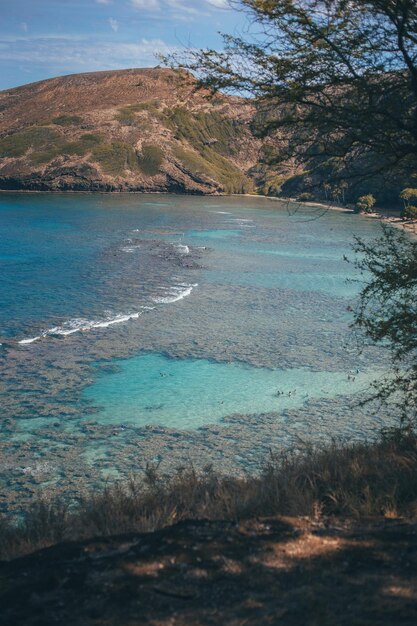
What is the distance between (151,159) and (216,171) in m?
18.4

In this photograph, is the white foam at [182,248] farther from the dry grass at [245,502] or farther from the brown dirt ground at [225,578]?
the brown dirt ground at [225,578]

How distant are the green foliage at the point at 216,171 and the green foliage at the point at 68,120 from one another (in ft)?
66.1

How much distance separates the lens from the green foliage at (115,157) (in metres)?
111

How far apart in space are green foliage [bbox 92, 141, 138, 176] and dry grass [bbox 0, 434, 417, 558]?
105 metres

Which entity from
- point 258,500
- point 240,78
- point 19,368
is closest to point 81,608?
point 258,500

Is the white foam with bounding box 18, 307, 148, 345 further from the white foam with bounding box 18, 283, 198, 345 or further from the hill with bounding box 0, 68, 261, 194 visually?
the hill with bounding box 0, 68, 261, 194

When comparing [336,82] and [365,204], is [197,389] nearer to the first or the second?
[336,82]

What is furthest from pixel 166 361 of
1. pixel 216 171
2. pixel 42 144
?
pixel 216 171

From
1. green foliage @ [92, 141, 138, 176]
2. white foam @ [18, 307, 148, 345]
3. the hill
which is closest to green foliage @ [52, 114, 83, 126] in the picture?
the hill

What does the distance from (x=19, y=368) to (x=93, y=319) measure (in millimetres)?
6190

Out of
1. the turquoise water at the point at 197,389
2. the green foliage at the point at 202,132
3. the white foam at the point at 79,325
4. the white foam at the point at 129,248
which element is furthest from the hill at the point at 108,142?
the turquoise water at the point at 197,389

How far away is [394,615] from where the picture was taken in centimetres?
497

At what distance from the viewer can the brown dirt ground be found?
5.04 m

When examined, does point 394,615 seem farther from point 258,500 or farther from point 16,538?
point 16,538
